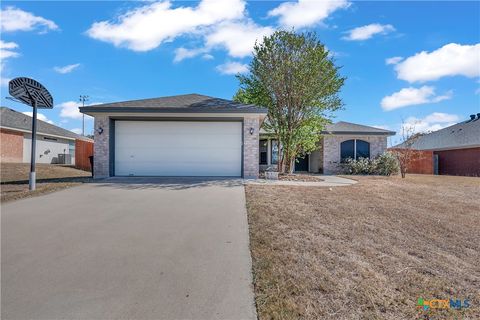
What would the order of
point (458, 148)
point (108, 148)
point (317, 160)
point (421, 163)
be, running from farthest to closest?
1. point (458, 148)
2. point (421, 163)
3. point (317, 160)
4. point (108, 148)

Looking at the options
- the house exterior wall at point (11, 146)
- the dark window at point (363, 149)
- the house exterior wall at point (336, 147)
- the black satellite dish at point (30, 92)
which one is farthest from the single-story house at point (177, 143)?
the house exterior wall at point (11, 146)

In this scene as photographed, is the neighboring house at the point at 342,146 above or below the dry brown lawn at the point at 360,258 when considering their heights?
above

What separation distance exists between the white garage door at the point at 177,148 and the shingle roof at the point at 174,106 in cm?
76

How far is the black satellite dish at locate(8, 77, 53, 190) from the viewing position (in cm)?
917

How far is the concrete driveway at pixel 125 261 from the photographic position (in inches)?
109

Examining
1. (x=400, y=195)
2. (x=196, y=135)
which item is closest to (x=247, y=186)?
(x=196, y=135)

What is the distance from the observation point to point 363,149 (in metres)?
19.0

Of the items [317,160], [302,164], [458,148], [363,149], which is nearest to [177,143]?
[317,160]

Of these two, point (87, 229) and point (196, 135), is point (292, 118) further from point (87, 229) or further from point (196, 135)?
point (87, 229)

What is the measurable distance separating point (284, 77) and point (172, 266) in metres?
12.1

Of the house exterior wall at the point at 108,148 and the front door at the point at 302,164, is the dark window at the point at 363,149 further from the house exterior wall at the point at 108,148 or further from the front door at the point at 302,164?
the house exterior wall at the point at 108,148

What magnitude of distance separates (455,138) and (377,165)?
12.9 metres

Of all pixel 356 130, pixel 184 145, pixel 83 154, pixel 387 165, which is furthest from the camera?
pixel 356 130

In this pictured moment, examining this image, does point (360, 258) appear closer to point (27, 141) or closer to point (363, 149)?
point (363, 149)
